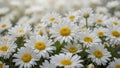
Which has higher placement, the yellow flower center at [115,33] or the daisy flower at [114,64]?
the yellow flower center at [115,33]

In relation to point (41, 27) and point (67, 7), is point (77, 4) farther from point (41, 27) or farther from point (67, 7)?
point (41, 27)

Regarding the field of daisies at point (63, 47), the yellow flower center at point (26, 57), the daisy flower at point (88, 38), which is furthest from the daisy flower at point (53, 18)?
the yellow flower center at point (26, 57)

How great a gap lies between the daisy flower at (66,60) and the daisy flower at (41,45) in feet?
0.26

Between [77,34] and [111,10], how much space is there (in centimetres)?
246

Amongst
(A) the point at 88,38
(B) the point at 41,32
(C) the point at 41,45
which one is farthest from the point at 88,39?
(B) the point at 41,32

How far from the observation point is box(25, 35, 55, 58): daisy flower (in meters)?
1.77

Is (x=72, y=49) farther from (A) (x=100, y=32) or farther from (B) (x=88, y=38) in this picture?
(A) (x=100, y=32)

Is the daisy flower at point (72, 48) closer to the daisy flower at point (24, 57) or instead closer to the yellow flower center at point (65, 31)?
the yellow flower center at point (65, 31)

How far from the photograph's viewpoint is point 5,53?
182 cm

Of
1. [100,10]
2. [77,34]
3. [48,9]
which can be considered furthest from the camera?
[48,9]

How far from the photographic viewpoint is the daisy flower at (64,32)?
1.83m

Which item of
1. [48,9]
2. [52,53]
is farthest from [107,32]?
[48,9]

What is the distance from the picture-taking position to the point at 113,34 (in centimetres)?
192

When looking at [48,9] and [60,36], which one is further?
[48,9]
